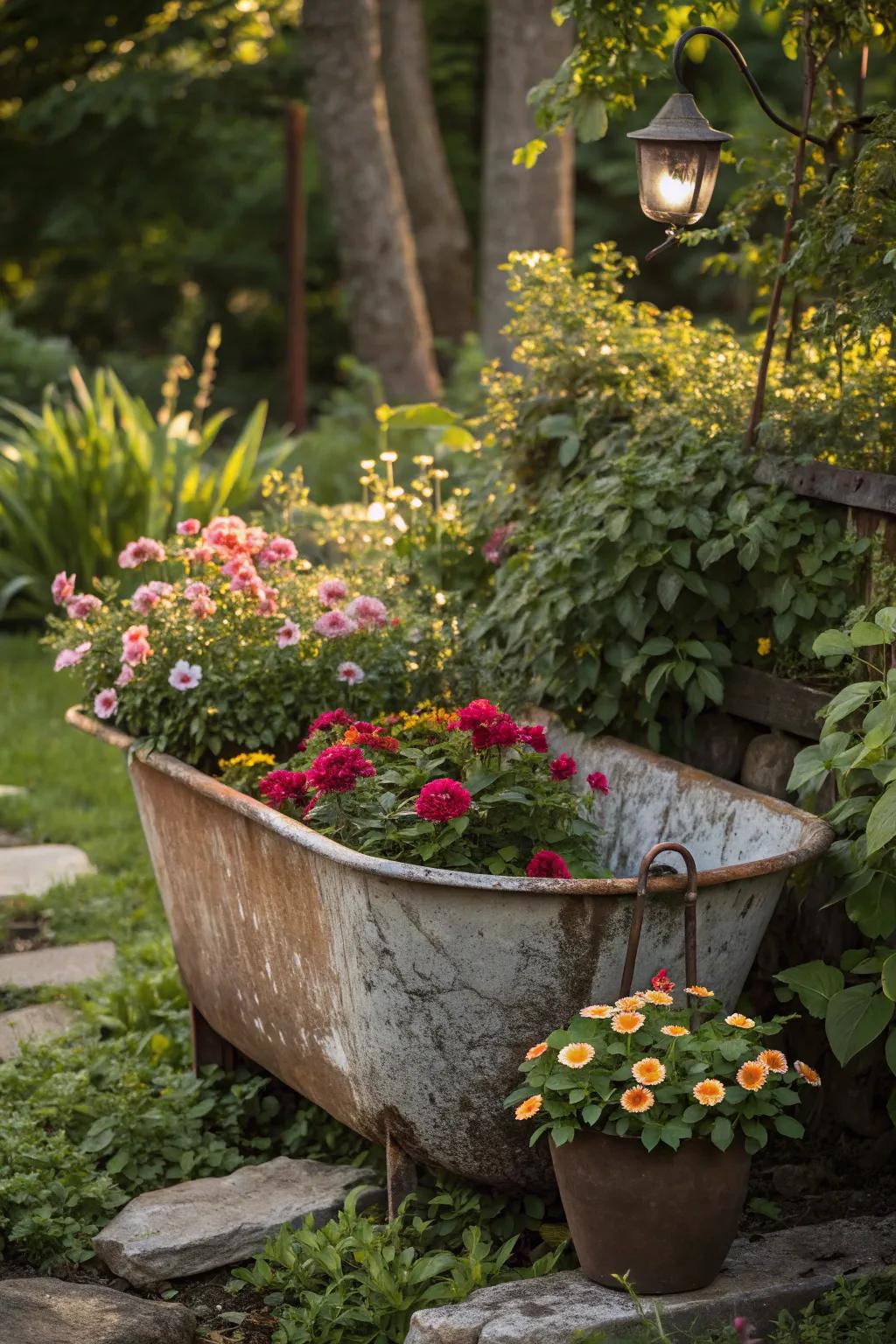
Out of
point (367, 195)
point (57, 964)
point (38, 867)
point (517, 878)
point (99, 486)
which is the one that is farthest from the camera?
point (367, 195)

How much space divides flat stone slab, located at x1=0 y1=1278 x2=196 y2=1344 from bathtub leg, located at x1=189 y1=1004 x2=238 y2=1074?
0.87 meters

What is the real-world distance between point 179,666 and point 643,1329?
1647mm

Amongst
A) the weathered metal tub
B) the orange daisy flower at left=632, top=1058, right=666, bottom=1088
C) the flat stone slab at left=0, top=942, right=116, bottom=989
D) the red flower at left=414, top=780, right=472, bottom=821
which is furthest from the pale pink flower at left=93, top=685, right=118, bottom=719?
the orange daisy flower at left=632, top=1058, right=666, bottom=1088

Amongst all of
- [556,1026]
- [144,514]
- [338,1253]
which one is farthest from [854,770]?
[144,514]

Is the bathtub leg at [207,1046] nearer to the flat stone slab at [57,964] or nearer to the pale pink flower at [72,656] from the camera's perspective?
the flat stone slab at [57,964]

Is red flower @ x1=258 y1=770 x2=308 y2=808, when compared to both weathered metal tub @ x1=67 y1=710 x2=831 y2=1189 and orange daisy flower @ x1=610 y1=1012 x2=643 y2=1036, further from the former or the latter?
orange daisy flower @ x1=610 y1=1012 x2=643 y2=1036

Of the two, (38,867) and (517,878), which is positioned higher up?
(517,878)

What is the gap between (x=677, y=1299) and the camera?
7.77 ft

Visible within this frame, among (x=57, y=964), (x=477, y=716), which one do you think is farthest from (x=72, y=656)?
(x=477, y=716)

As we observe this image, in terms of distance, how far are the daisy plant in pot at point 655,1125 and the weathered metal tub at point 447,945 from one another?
12 centimetres

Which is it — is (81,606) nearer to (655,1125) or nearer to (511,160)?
(655,1125)

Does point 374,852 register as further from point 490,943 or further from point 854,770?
point 854,770

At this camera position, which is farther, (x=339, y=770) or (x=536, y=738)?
(x=536, y=738)

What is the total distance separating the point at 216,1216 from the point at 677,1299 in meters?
0.95
